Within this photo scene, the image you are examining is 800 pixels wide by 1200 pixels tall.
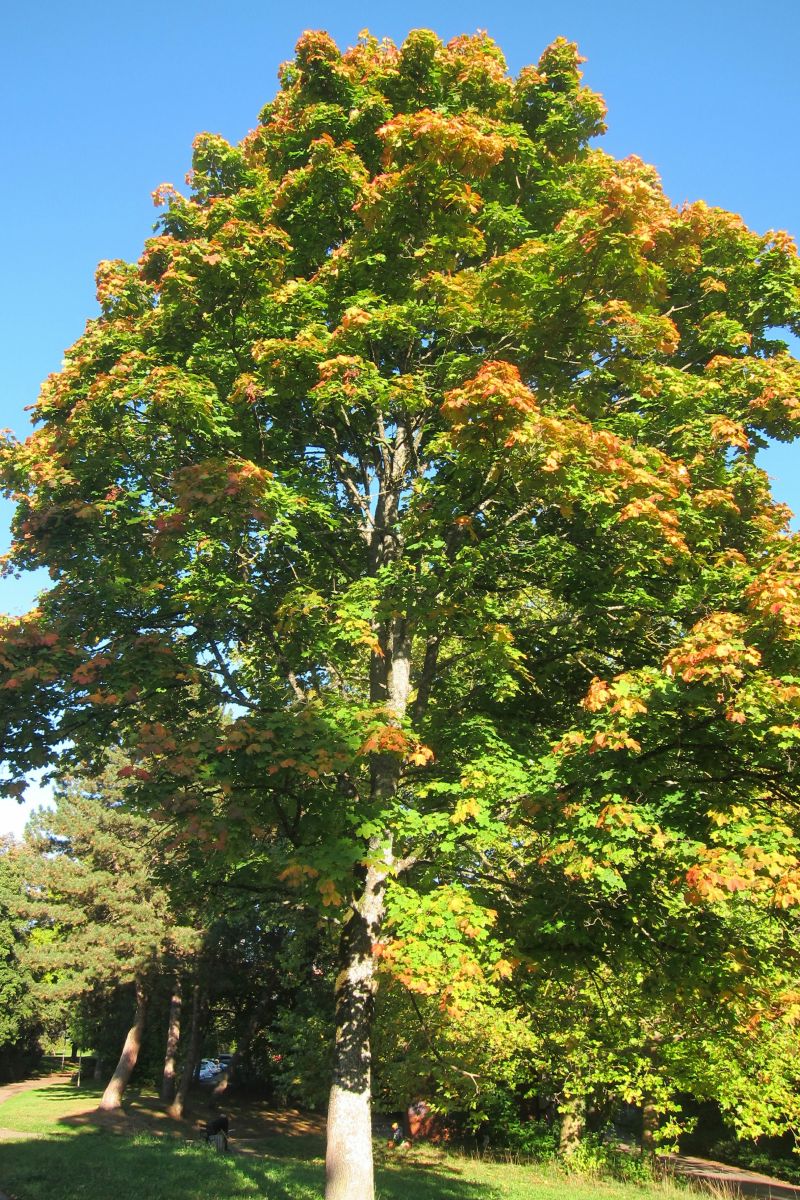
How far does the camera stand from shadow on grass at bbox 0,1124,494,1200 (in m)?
9.92

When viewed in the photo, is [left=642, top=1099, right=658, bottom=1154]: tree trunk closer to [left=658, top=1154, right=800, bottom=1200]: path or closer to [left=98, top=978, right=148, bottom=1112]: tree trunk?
[left=658, top=1154, right=800, bottom=1200]: path

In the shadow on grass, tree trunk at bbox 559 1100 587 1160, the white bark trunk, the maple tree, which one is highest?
the maple tree

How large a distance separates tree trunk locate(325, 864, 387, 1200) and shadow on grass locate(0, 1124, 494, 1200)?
3903 millimetres

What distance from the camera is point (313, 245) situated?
960cm

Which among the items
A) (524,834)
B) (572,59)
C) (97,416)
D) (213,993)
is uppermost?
(572,59)

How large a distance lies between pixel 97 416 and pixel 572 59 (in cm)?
779

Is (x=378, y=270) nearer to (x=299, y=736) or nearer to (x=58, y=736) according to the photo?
(x=299, y=736)

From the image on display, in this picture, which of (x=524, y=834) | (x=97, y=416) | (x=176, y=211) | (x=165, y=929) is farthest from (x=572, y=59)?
(x=165, y=929)

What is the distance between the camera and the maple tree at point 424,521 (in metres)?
6.40

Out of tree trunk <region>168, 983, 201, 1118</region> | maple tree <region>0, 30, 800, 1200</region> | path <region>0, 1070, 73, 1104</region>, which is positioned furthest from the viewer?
path <region>0, 1070, 73, 1104</region>

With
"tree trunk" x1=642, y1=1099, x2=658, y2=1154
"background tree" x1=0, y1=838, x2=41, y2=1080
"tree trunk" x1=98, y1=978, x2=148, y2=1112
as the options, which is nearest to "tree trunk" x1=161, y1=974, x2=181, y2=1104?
"tree trunk" x1=98, y1=978, x2=148, y2=1112

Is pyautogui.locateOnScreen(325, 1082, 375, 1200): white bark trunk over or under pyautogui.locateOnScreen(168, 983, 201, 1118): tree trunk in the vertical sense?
over

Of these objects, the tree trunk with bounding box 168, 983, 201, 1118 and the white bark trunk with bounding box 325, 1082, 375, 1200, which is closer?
the white bark trunk with bounding box 325, 1082, 375, 1200

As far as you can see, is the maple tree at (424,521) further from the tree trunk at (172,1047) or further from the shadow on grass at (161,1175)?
the tree trunk at (172,1047)
